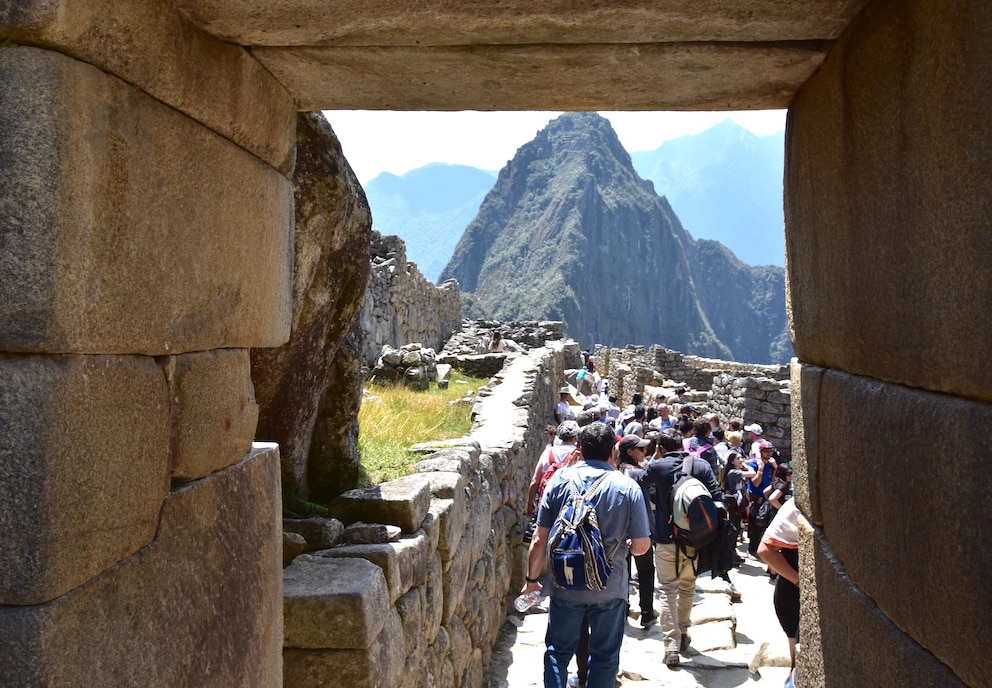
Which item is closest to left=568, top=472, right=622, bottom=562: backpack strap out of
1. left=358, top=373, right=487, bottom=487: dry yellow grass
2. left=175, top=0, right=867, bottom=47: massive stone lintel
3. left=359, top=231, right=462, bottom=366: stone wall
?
left=358, top=373, right=487, bottom=487: dry yellow grass

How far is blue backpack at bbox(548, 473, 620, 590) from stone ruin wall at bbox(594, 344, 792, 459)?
3.44 metres

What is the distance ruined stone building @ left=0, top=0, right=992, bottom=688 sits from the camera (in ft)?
5.11

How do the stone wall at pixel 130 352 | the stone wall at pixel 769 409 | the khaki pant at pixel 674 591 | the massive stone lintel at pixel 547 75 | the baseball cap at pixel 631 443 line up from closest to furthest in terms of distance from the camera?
the stone wall at pixel 130 352 < the massive stone lintel at pixel 547 75 < the khaki pant at pixel 674 591 < the baseball cap at pixel 631 443 < the stone wall at pixel 769 409

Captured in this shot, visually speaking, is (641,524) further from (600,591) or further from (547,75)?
(547,75)

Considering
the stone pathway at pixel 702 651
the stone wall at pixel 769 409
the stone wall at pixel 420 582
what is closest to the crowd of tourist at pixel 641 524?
the stone pathway at pixel 702 651

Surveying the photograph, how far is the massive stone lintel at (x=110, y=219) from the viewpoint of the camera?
1549 millimetres

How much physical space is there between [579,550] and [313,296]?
1.90 metres

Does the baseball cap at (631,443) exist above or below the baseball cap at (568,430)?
below

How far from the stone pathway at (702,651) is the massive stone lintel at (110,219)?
4.60m

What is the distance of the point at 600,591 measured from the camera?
4336 millimetres

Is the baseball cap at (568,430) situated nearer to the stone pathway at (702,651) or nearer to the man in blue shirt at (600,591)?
the stone pathway at (702,651)

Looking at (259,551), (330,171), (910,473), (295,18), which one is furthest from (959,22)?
(330,171)

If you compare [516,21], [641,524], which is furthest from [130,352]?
[641,524]

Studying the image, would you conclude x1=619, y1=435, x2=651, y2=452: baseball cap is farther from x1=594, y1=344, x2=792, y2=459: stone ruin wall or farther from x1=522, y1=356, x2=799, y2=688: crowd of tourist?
x1=594, y1=344, x2=792, y2=459: stone ruin wall
